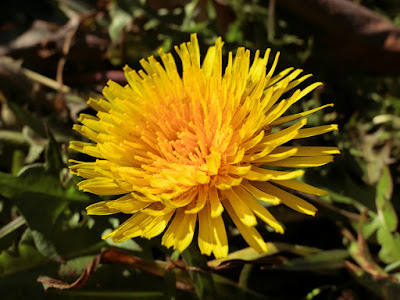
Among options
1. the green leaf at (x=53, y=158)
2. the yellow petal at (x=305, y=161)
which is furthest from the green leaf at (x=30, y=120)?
the yellow petal at (x=305, y=161)

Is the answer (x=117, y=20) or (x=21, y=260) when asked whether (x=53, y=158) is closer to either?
(x=21, y=260)

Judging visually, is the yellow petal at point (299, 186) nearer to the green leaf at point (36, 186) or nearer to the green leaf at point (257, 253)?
the green leaf at point (257, 253)

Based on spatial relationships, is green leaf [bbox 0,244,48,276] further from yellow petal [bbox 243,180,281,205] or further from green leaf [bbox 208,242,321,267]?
yellow petal [bbox 243,180,281,205]

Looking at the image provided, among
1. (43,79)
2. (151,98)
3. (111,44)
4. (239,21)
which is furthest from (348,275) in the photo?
(43,79)

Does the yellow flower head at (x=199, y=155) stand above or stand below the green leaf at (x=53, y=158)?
above

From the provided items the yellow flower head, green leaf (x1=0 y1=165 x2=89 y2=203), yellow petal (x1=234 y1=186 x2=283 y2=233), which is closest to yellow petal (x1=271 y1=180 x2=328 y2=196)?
the yellow flower head

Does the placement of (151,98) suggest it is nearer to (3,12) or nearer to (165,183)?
(165,183)

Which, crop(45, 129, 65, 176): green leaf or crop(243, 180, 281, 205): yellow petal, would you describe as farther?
crop(45, 129, 65, 176): green leaf

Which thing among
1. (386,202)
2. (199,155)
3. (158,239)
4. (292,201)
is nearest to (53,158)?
(158,239)

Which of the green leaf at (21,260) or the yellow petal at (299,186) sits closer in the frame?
the yellow petal at (299,186)
